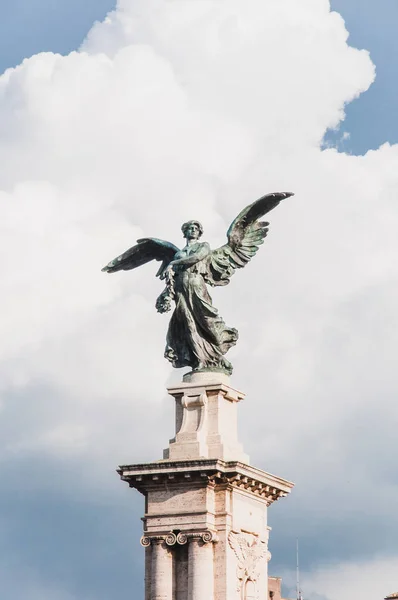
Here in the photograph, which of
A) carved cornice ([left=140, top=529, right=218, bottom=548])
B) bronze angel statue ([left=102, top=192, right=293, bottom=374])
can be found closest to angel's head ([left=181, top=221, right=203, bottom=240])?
bronze angel statue ([left=102, top=192, right=293, bottom=374])

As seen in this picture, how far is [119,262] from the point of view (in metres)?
43.0

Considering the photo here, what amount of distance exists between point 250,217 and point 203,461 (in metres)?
6.54

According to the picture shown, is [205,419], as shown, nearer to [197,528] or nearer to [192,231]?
[197,528]

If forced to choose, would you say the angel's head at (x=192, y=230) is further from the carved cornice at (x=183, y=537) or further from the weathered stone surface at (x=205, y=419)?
the carved cornice at (x=183, y=537)

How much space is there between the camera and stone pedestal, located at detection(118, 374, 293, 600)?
3909cm

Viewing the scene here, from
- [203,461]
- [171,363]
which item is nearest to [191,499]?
[203,461]

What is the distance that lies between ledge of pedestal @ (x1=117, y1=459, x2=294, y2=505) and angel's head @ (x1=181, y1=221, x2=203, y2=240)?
5850 mm

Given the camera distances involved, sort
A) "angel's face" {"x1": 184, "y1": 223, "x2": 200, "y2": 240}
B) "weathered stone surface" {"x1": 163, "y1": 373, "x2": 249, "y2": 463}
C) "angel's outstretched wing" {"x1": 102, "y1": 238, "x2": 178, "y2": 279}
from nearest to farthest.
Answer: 1. "weathered stone surface" {"x1": 163, "y1": 373, "x2": 249, "y2": 463}
2. "angel's face" {"x1": 184, "y1": 223, "x2": 200, "y2": 240}
3. "angel's outstretched wing" {"x1": 102, "y1": 238, "x2": 178, "y2": 279}

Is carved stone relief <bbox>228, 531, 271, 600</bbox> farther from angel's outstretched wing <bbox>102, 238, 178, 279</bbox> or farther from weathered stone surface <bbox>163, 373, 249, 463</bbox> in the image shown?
angel's outstretched wing <bbox>102, 238, 178, 279</bbox>

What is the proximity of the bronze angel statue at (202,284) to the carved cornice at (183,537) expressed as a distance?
409 cm

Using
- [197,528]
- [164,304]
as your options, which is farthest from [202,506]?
[164,304]

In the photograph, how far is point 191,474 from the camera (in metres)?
39.3

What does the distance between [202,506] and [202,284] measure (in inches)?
220

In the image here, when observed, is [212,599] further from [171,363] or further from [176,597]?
[171,363]
